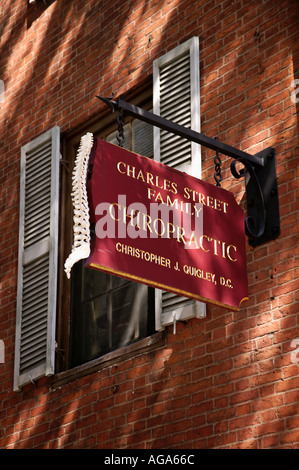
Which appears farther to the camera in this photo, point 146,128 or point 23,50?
point 23,50

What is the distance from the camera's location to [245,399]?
20.6 ft

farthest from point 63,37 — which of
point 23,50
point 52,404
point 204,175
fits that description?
point 52,404

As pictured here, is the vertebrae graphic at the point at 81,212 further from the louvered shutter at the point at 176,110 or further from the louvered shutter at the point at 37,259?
the louvered shutter at the point at 37,259

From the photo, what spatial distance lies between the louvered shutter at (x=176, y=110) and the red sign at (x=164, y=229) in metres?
0.97

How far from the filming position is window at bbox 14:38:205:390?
756cm

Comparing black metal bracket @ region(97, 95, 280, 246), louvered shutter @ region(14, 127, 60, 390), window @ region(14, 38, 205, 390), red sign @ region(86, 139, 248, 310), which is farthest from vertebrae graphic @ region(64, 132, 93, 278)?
louvered shutter @ region(14, 127, 60, 390)

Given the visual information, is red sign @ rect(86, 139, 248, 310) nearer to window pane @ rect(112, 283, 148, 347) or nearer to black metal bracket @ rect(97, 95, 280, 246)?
black metal bracket @ rect(97, 95, 280, 246)

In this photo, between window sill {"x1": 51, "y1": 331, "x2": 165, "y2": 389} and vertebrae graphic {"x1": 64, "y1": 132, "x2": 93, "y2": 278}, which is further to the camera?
window sill {"x1": 51, "y1": 331, "x2": 165, "y2": 389}

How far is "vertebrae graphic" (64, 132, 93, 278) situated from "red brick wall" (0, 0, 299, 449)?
Answer: 1505 millimetres

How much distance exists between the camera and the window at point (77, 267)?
24.8 feet

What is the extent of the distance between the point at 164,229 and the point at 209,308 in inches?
48.6

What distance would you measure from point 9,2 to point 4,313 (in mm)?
3519

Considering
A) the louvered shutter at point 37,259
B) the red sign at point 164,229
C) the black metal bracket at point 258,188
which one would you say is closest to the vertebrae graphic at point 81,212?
the red sign at point 164,229

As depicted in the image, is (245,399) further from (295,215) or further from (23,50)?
(23,50)
